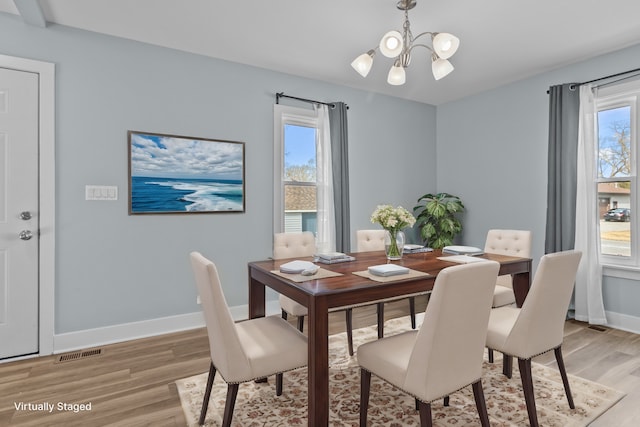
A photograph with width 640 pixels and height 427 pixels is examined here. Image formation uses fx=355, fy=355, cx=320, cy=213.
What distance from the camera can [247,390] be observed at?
2236mm

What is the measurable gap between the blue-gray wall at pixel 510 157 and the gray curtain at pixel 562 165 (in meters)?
0.22

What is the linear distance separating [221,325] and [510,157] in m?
3.96

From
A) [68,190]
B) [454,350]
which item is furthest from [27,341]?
[454,350]

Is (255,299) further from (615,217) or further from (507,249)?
(615,217)

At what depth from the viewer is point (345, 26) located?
2871 mm

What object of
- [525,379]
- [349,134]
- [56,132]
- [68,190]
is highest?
[349,134]

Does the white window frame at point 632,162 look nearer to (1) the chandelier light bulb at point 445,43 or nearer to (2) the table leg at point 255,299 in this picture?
(1) the chandelier light bulb at point 445,43

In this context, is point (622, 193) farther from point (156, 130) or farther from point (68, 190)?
point (68, 190)

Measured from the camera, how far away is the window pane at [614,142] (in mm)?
3346

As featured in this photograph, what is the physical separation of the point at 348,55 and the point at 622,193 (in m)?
2.94

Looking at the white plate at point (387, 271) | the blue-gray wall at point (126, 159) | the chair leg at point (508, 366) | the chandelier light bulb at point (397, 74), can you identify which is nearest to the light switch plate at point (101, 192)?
the blue-gray wall at point (126, 159)

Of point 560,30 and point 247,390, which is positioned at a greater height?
point 560,30

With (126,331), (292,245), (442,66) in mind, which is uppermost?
(442,66)

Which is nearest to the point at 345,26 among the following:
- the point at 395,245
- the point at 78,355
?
the point at 395,245
